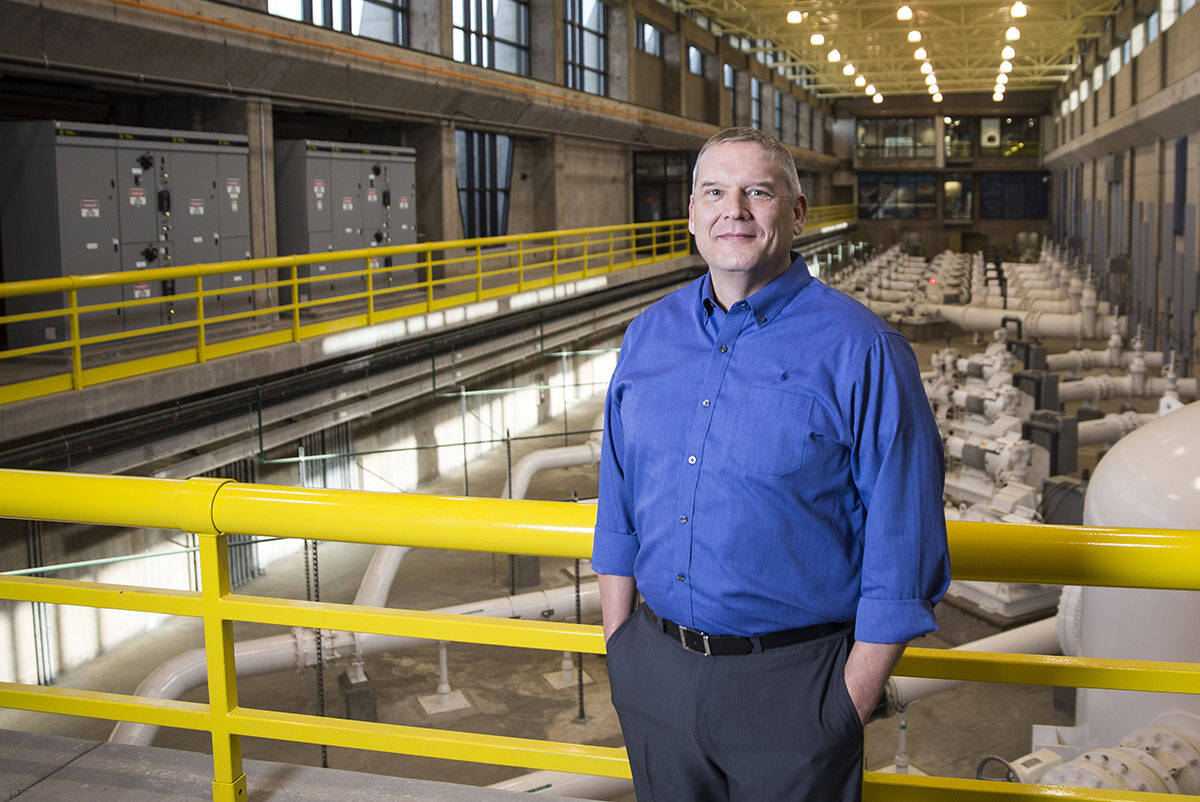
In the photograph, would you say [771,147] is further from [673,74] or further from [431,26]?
[673,74]

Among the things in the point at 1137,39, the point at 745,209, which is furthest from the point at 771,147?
the point at 1137,39

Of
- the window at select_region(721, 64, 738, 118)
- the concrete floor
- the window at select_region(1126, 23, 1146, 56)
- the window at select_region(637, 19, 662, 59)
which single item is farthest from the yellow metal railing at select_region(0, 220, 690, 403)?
the window at select_region(721, 64, 738, 118)

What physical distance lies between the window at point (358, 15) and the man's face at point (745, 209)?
1563 centimetres

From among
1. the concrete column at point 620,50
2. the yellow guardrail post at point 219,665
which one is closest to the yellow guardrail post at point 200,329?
the yellow guardrail post at point 219,665

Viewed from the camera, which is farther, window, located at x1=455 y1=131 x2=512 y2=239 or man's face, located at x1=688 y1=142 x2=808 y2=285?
window, located at x1=455 y1=131 x2=512 y2=239

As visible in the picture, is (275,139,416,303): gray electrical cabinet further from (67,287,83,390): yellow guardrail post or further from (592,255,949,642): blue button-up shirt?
(592,255,949,642): blue button-up shirt

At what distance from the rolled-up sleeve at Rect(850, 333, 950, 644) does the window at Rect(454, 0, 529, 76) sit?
69.0ft

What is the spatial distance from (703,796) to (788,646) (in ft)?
1.15

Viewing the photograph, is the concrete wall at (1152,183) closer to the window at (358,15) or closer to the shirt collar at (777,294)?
the window at (358,15)

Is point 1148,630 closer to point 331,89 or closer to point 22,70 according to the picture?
point 22,70

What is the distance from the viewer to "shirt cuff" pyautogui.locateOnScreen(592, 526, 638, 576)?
2.12 metres

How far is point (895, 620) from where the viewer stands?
5.75 ft

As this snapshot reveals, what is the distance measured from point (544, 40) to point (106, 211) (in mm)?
14923

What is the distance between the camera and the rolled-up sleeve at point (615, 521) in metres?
2.13
